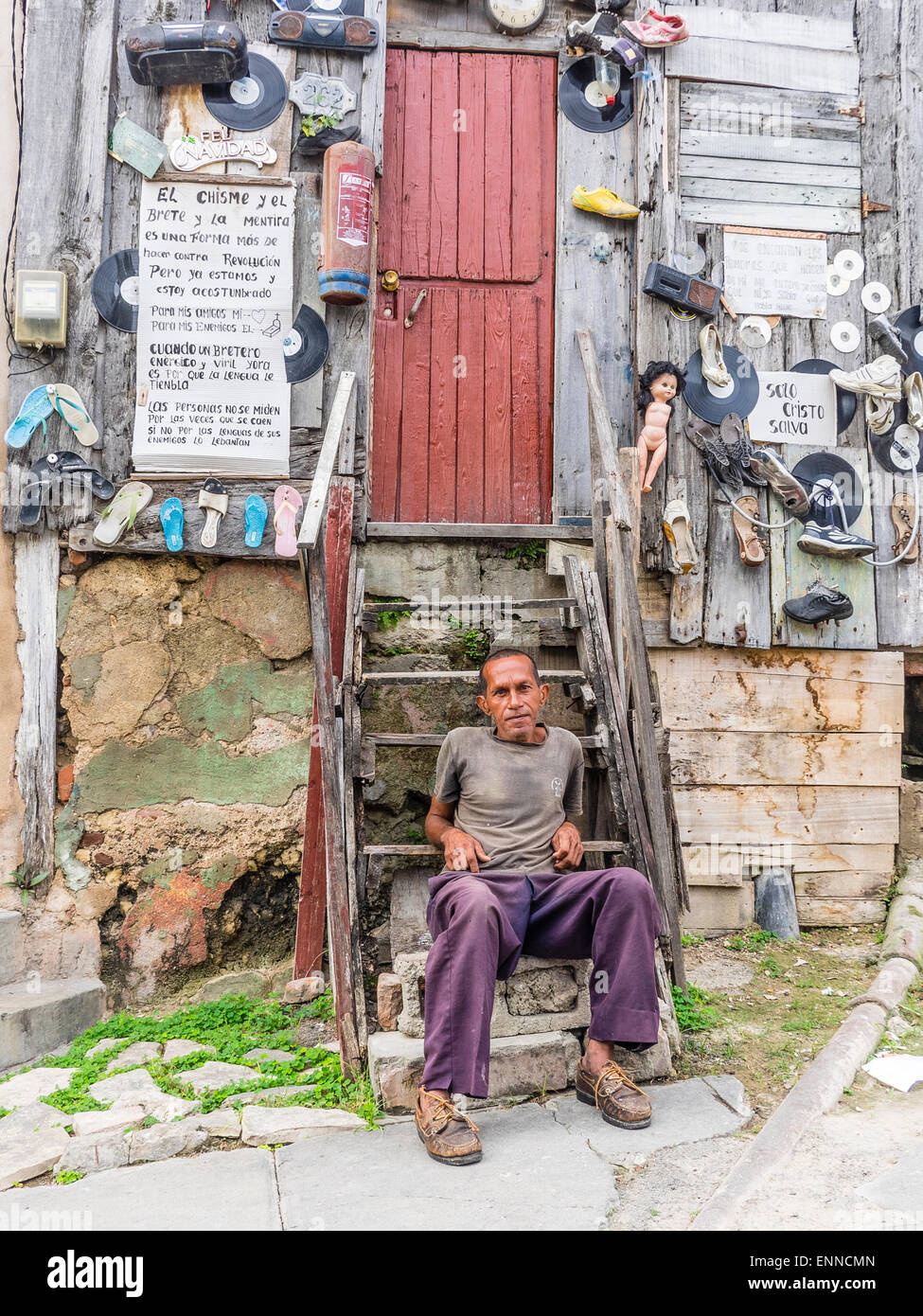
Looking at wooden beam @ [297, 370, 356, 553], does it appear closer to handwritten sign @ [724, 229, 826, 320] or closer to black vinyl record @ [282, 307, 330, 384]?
black vinyl record @ [282, 307, 330, 384]

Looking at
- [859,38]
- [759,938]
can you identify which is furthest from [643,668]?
[859,38]

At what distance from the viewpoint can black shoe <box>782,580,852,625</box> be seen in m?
4.69

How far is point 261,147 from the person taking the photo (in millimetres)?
4480

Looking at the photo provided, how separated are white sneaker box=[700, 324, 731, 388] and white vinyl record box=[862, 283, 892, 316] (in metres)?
0.80

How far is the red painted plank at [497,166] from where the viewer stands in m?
4.92

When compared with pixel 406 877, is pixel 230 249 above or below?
above

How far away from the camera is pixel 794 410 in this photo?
4.86m

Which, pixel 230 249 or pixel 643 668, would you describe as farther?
pixel 230 249

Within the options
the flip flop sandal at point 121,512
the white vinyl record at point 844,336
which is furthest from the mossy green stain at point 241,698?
the white vinyl record at point 844,336

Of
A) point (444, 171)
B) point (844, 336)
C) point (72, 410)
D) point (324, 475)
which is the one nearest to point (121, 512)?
point (72, 410)

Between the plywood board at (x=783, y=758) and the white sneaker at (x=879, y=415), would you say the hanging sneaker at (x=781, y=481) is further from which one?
the plywood board at (x=783, y=758)

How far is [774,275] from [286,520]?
2630mm

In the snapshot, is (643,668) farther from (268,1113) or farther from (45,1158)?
(45,1158)
